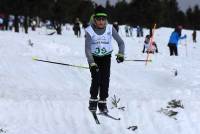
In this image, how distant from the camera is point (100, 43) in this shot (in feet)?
33.0

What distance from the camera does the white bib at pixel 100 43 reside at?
10023 millimetres

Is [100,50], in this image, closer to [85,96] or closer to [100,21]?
[100,21]

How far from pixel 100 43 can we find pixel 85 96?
3265mm

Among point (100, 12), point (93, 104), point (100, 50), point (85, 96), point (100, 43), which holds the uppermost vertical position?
point (100, 12)

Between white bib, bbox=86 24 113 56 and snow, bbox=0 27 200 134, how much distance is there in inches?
61.3

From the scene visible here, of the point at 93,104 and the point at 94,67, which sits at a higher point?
the point at 94,67

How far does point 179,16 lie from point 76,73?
348 ft

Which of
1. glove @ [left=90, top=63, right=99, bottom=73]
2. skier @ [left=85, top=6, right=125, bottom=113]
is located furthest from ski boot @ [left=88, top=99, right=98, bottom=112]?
glove @ [left=90, top=63, right=99, bottom=73]

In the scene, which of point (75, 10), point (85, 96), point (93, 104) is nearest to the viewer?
point (93, 104)

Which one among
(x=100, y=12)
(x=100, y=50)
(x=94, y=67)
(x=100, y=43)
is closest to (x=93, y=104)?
(x=94, y=67)

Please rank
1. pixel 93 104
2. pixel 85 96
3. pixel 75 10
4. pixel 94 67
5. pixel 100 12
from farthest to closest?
pixel 75 10 → pixel 85 96 → pixel 93 104 → pixel 100 12 → pixel 94 67

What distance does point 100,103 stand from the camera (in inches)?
410

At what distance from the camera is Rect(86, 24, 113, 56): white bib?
395 inches

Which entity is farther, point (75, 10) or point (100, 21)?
point (75, 10)
